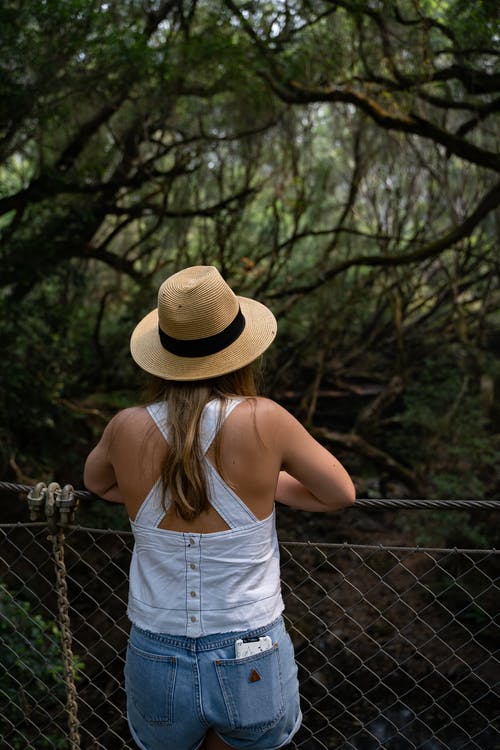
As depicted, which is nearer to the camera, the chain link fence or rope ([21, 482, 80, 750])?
rope ([21, 482, 80, 750])

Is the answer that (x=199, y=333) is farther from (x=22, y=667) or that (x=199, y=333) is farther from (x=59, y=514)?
(x=22, y=667)

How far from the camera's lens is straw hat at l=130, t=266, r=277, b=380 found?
179 cm

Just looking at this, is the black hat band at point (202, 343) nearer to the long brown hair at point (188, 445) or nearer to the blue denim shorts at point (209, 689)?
the long brown hair at point (188, 445)

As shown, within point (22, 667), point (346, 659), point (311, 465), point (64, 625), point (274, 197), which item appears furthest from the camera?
point (274, 197)

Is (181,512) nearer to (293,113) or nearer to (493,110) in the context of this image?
(493,110)

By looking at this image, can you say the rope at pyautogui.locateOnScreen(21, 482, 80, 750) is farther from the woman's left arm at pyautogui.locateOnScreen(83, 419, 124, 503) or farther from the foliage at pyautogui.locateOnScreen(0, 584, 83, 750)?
the foliage at pyautogui.locateOnScreen(0, 584, 83, 750)

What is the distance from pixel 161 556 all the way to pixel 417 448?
775 cm

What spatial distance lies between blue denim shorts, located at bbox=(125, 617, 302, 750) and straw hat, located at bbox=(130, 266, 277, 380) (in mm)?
623

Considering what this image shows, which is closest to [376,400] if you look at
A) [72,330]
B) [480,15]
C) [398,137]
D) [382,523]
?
[382,523]

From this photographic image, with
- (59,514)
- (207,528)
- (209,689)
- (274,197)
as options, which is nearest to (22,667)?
(59,514)

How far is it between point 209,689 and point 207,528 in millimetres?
361

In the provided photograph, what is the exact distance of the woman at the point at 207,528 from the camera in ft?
5.56

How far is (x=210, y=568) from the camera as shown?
5.62 feet

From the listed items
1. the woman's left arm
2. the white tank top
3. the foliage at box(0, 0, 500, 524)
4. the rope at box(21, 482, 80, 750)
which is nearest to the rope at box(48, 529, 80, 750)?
the rope at box(21, 482, 80, 750)
